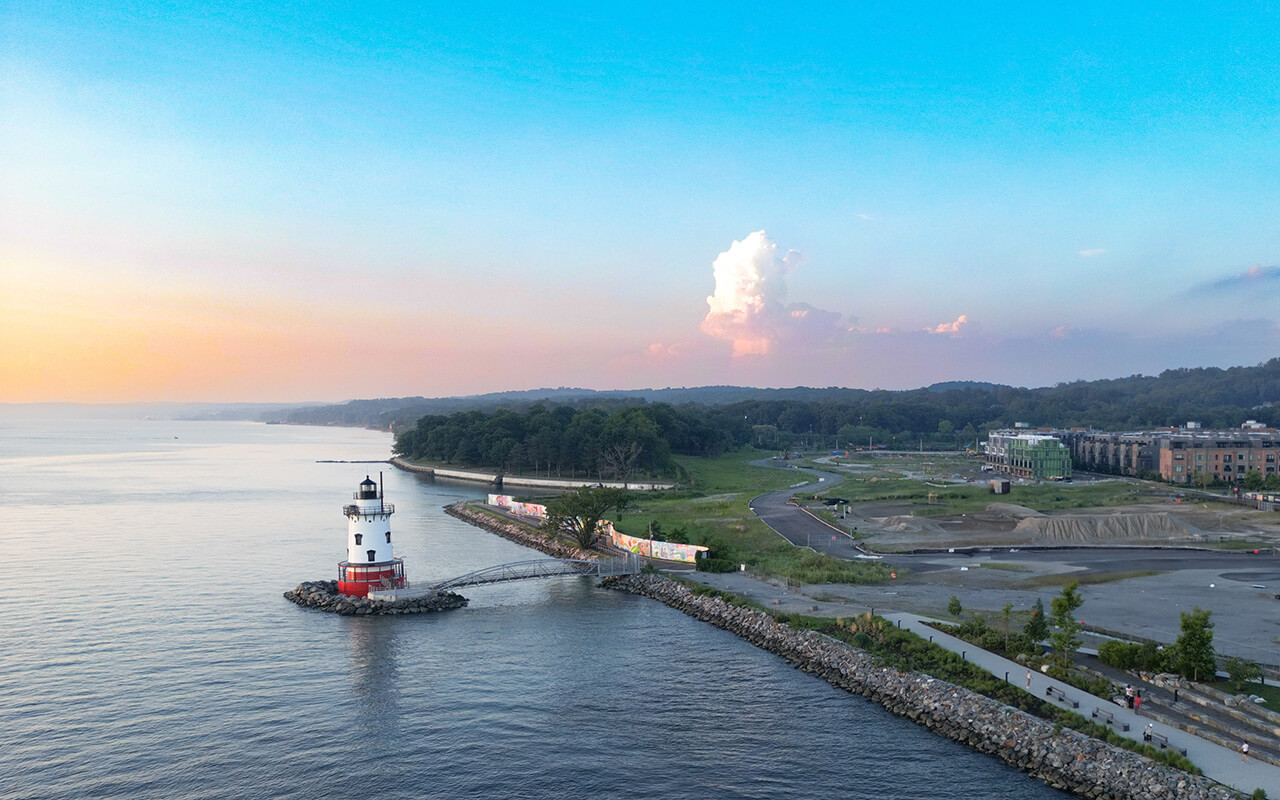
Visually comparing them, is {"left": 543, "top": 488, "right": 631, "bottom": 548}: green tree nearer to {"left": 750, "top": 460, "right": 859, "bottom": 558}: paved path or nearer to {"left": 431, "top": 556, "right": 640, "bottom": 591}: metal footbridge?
{"left": 431, "top": 556, "right": 640, "bottom": 591}: metal footbridge

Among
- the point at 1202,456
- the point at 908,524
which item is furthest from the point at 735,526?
the point at 1202,456

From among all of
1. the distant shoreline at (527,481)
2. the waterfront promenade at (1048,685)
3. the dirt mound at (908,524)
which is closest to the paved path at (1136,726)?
the waterfront promenade at (1048,685)

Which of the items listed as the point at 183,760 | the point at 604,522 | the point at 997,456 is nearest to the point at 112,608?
the point at 183,760

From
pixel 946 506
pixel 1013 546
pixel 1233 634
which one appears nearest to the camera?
pixel 1233 634

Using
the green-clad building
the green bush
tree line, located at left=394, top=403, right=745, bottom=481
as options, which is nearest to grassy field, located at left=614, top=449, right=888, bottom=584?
the green bush

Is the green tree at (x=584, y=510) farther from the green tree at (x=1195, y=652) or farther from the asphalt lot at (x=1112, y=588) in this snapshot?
the green tree at (x=1195, y=652)

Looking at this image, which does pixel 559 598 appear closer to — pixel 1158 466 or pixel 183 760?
pixel 183 760
